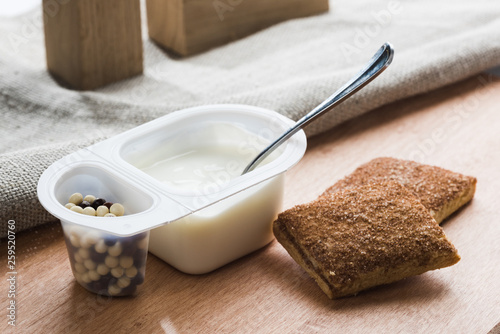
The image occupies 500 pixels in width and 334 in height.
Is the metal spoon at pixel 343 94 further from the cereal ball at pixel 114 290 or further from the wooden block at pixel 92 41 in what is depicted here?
the wooden block at pixel 92 41

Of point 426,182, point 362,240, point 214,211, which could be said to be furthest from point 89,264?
point 426,182

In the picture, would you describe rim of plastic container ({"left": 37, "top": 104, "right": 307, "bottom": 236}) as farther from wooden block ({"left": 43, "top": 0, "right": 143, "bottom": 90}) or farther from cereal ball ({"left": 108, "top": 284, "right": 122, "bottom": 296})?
wooden block ({"left": 43, "top": 0, "right": 143, "bottom": 90})

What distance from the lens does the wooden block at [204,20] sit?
1.40m

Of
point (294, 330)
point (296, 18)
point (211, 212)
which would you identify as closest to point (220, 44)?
point (296, 18)

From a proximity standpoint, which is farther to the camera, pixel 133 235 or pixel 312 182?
pixel 312 182

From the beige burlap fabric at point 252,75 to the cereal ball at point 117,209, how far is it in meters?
0.18

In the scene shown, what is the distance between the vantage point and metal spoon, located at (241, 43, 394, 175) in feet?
2.85

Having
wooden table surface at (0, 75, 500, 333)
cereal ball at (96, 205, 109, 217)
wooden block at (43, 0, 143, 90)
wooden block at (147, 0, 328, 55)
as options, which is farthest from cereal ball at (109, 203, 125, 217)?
wooden block at (147, 0, 328, 55)

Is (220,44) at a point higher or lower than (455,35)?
lower

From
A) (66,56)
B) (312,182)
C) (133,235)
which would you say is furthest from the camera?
(66,56)

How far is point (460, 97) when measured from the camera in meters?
1.33

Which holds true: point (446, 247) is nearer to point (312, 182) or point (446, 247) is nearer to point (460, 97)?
point (312, 182)

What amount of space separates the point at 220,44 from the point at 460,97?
52 centimetres

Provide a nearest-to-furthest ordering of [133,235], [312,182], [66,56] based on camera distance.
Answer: [133,235]
[312,182]
[66,56]
